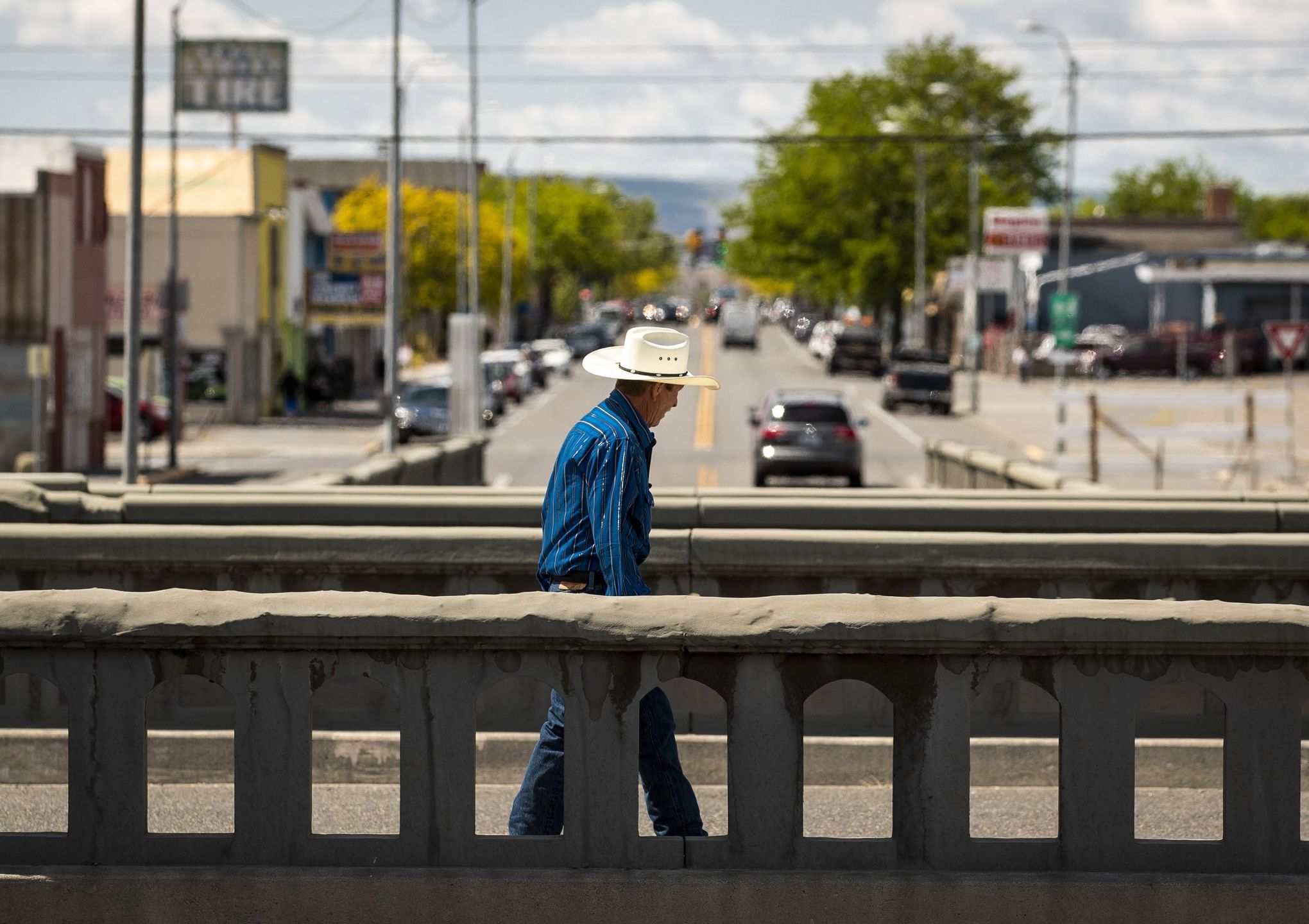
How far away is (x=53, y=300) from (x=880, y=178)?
66.0m

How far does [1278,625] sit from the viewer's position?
19.4 ft

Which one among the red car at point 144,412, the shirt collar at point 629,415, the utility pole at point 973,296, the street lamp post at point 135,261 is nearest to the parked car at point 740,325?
the utility pole at point 973,296

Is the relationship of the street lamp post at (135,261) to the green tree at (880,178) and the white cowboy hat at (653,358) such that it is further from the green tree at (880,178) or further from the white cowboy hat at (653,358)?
the green tree at (880,178)

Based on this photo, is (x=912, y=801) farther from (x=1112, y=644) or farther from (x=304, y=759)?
(x=304, y=759)

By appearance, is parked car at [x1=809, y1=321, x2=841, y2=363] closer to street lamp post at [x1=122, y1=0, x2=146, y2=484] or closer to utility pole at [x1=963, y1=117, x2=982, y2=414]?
utility pole at [x1=963, y1=117, x2=982, y2=414]

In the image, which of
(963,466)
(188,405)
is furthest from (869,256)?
(963,466)

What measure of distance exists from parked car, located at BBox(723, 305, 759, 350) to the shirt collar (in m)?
97.2

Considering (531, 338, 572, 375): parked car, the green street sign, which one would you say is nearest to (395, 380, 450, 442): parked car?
the green street sign

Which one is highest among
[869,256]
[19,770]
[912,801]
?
[869,256]

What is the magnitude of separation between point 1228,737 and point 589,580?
2.12 meters

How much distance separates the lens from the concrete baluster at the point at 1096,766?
5984 mm

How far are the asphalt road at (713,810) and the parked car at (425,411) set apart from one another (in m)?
35.9

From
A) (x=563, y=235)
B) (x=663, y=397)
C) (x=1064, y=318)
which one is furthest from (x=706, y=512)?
(x=563, y=235)

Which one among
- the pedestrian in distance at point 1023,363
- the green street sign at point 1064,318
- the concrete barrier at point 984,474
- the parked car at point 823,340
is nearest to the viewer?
the concrete barrier at point 984,474
